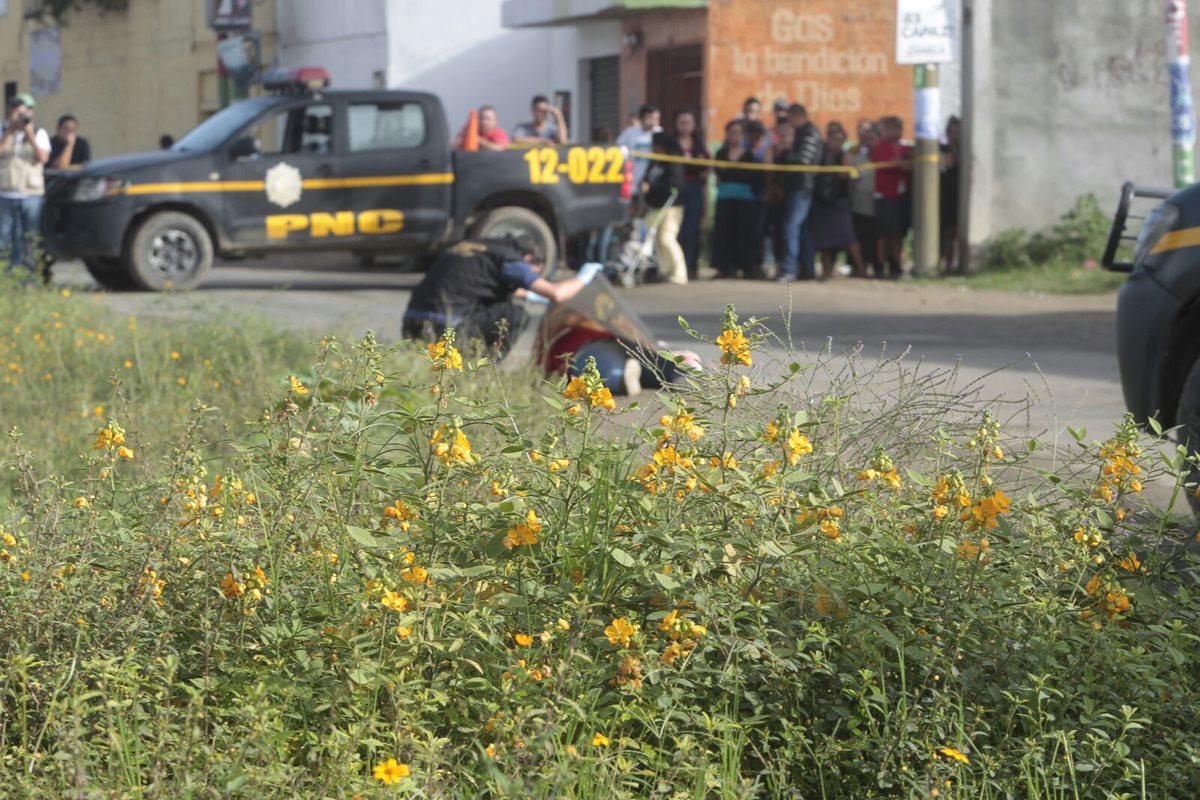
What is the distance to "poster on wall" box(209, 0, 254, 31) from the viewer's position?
31094mm

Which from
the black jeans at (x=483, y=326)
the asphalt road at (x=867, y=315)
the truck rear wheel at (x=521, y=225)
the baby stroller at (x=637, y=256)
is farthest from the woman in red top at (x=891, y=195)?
the black jeans at (x=483, y=326)

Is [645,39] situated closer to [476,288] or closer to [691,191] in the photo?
[691,191]

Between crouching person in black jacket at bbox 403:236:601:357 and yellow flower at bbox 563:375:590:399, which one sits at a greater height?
yellow flower at bbox 563:375:590:399

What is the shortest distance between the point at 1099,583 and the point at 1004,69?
1606cm

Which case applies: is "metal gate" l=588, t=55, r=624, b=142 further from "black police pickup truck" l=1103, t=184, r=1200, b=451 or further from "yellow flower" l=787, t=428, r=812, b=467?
"yellow flower" l=787, t=428, r=812, b=467

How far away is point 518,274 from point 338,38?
67.3 ft

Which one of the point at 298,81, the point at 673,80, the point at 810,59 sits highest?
the point at 810,59

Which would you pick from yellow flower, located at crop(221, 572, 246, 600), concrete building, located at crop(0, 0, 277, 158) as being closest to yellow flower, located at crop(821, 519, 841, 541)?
yellow flower, located at crop(221, 572, 246, 600)

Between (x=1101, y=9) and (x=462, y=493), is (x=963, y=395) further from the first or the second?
(x=1101, y=9)

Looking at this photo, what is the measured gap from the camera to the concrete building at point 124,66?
33.9 metres

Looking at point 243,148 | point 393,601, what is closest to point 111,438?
point 393,601

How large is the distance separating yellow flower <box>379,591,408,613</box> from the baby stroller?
15.4m

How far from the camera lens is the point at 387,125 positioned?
18094mm

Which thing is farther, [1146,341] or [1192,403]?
[1146,341]
